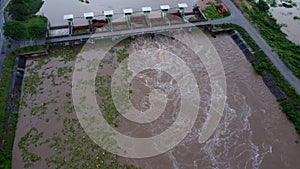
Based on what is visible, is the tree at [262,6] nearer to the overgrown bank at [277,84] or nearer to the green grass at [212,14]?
the green grass at [212,14]

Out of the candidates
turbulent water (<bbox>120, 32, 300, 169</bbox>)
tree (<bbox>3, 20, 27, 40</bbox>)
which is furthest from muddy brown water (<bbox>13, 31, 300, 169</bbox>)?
tree (<bbox>3, 20, 27, 40</bbox>)

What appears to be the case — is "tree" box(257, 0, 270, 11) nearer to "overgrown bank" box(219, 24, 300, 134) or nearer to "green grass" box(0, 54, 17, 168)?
"overgrown bank" box(219, 24, 300, 134)

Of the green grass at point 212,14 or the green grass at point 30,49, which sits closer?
the green grass at point 30,49

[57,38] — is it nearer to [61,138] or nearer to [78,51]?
[78,51]

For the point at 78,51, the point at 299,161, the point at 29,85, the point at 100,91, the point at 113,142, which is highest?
the point at 78,51

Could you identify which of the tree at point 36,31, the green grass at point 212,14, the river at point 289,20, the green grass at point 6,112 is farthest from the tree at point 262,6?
the green grass at point 6,112

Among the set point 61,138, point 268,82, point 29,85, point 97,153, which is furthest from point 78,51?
point 268,82

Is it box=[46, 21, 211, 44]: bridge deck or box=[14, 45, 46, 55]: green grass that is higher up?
box=[46, 21, 211, 44]: bridge deck
